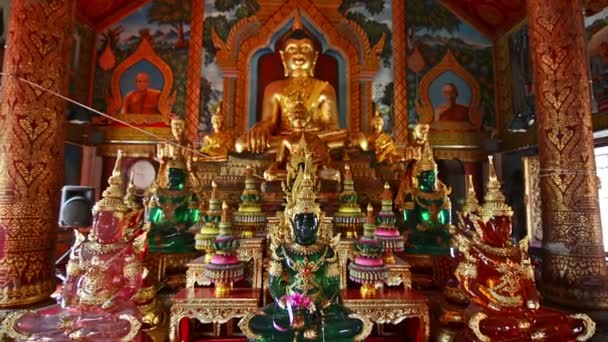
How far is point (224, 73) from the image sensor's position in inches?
216

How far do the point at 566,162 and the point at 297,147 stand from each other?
7.76 ft

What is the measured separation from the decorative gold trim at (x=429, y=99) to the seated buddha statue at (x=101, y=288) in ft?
16.1

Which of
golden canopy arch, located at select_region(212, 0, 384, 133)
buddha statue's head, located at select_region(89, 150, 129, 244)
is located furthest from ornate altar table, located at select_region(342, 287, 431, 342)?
golden canopy arch, located at select_region(212, 0, 384, 133)

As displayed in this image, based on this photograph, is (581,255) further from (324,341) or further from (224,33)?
(224,33)

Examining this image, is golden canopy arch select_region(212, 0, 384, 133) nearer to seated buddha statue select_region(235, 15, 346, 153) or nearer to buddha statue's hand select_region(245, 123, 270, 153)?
seated buddha statue select_region(235, 15, 346, 153)

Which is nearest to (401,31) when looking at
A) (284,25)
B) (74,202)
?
(284,25)

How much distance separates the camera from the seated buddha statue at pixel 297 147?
360 cm

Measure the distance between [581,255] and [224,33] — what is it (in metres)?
5.54

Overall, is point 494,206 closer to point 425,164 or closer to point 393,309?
point 393,309

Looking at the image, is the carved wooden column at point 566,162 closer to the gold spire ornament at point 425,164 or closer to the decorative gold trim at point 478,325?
the gold spire ornament at point 425,164

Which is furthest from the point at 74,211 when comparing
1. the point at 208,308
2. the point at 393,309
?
→ the point at 393,309

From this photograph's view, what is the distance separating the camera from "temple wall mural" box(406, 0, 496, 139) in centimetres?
555

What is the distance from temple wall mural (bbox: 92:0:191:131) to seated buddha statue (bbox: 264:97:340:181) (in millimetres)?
2181

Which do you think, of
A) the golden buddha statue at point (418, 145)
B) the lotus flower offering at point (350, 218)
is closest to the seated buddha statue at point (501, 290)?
the lotus flower offering at point (350, 218)
